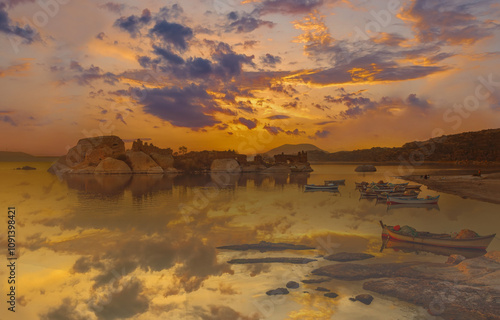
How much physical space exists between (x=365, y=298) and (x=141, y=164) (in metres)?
104

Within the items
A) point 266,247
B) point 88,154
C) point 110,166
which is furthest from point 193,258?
point 88,154

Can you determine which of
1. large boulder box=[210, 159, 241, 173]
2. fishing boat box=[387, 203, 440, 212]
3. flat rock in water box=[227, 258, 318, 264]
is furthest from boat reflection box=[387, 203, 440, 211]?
large boulder box=[210, 159, 241, 173]

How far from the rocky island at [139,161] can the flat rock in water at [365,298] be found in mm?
101207

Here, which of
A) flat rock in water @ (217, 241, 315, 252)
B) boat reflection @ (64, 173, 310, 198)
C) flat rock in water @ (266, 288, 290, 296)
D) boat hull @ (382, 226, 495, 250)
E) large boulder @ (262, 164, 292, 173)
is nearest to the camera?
flat rock in water @ (266, 288, 290, 296)

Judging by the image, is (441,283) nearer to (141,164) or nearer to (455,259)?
(455,259)

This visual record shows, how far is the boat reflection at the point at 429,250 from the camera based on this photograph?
17075mm

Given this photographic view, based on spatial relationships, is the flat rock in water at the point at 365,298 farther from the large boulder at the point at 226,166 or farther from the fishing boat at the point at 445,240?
the large boulder at the point at 226,166

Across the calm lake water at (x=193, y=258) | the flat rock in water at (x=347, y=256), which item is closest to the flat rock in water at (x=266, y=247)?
the calm lake water at (x=193, y=258)

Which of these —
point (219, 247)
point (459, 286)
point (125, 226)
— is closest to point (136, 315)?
point (219, 247)

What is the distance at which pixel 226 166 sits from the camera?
11512cm

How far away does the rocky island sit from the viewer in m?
107

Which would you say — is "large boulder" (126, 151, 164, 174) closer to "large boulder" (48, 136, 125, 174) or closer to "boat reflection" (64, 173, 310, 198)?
"large boulder" (48, 136, 125, 174)

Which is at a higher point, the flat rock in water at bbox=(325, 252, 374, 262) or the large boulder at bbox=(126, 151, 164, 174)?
the large boulder at bbox=(126, 151, 164, 174)

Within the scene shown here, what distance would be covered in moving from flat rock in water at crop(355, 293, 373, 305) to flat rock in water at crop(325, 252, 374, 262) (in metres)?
4.24
